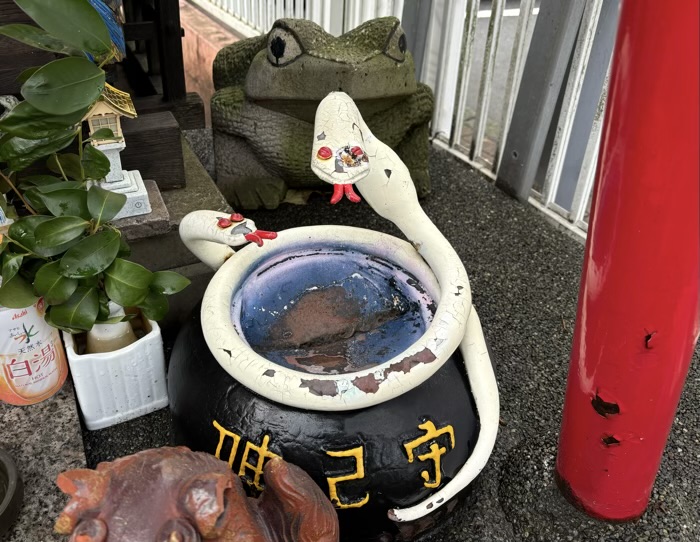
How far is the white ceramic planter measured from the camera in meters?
1.46

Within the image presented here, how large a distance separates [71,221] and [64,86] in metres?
0.25

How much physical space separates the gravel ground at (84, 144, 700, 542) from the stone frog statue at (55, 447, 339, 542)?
0.58 m

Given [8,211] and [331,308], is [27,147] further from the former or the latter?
[331,308]

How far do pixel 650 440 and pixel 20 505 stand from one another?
3.89 feet

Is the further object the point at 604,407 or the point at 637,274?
the point at 604,407

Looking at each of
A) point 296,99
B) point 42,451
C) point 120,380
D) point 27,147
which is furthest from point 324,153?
point 296,99

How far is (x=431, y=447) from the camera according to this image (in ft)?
3.87

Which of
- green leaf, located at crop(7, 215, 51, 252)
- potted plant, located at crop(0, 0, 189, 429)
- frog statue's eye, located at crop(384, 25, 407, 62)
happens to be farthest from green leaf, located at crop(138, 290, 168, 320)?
frog statue's eye, located at crop(384, 25, 407, 62)

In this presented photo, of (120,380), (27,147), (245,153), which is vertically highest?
(27,147)

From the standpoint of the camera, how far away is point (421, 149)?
252 centimetres

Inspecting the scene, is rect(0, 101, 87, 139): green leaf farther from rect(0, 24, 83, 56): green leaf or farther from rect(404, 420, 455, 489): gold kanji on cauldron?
rect(404, 420, 455, 489): gold kanji on cauldron

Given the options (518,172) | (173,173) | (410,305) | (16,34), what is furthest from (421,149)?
(16,34)

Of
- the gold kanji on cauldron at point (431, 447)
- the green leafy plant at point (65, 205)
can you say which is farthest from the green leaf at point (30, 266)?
the gold kanji on cauldron at point (431, 447)

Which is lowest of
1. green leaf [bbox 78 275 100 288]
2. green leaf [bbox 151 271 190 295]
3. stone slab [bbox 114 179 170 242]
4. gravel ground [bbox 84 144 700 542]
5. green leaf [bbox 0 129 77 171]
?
gravel ground [bbox 84 144 700 542]
